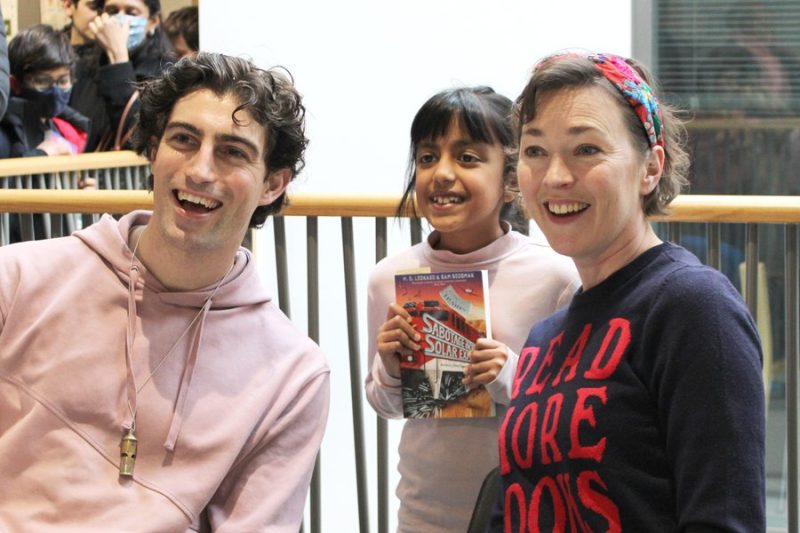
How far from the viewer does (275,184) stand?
8.66 ft

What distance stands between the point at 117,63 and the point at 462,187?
3.86 m

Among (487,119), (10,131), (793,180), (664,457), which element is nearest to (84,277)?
(487,119)

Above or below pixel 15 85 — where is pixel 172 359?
below

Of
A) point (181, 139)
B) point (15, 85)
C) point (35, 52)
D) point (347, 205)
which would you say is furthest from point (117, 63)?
point (181, 139)

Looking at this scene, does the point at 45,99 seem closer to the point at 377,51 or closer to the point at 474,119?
the point at 377,51

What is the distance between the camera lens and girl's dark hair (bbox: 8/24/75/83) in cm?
585

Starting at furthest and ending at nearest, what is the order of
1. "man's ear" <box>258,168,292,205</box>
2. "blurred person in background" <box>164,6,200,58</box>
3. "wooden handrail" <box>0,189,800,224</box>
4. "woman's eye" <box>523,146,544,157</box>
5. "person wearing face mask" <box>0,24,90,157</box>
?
"blurred person in background" <box>164,6,200,58</box>, "person wearing face mask" <box>0,24,90,157</box>, "wooden handrail" <box>0,189,800,224</box>, "man's ear" <box>258,168,292,205</box>, "woman's eye" <box>523,146,544,157</box>

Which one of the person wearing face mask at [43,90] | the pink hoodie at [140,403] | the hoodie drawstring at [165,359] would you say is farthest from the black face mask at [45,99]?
the hoodie drawstring at [165,359]

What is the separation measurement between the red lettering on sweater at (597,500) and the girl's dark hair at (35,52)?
450cm

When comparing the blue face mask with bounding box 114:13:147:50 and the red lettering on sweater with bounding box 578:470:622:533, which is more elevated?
the blue face mask with bounding box 114:13:147:50

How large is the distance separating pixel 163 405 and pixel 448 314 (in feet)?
2.16

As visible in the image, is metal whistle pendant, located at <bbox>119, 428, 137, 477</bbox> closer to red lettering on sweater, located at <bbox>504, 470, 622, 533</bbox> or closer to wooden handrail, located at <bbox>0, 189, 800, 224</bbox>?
red lettering on sweater, located at <bbox>504, 470, 622, 533</bbox>

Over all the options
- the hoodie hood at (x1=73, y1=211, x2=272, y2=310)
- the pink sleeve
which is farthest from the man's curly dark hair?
the pink sleeve

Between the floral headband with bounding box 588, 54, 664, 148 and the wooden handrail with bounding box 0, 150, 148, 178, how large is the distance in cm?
237
